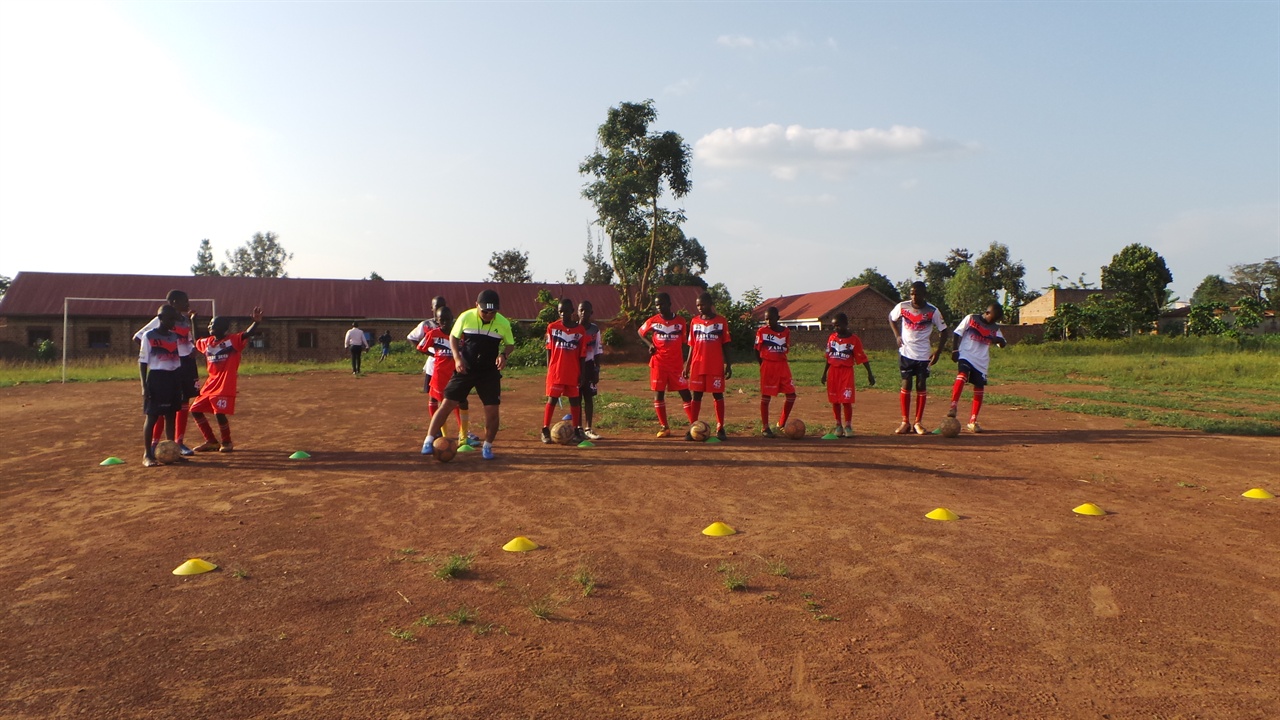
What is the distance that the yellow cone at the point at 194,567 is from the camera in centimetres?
490

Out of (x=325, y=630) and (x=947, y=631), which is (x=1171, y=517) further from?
(x=325, y=630)

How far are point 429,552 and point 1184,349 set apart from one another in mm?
32964

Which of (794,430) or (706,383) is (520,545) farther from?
(794,430)

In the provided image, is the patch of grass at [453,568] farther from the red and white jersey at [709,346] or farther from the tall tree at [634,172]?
the tall tree at [634,172]

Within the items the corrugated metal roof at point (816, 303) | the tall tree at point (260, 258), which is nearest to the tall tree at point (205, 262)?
the tall tree at point (260, 258)

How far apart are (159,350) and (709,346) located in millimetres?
6022

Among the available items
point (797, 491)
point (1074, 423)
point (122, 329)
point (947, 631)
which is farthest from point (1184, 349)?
point (122, 329)

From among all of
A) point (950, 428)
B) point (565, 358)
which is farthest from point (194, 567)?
point (950, 428)

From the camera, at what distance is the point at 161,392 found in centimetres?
859

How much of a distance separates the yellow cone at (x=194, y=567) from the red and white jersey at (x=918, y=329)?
26.8ft

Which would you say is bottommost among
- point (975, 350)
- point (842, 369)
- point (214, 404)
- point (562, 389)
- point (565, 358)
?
point (214, 404)

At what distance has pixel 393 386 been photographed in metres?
20.4

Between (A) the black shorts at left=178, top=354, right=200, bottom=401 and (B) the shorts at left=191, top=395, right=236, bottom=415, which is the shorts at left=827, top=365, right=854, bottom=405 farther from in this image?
(A) the black shorts at left=178, top=354, right=200, bottom=401

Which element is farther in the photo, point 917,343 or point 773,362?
point 917,343
